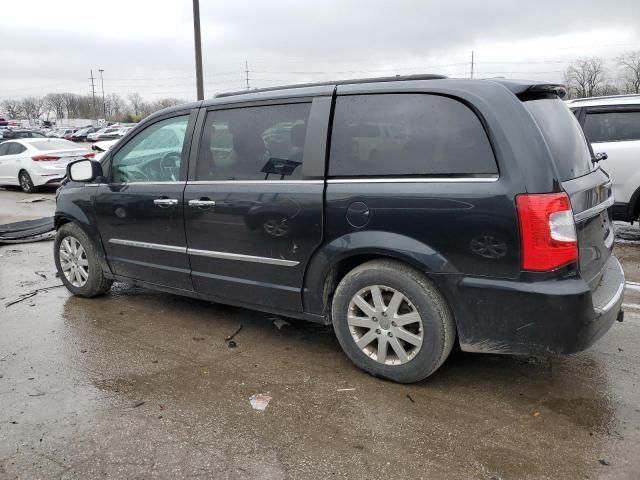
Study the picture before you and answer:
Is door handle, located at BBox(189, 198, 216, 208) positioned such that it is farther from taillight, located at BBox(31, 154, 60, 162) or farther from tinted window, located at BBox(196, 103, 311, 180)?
taillight, located at BBox(31, 154, 60, 162)

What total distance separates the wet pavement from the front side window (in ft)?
4.08

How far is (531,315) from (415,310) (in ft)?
2.07

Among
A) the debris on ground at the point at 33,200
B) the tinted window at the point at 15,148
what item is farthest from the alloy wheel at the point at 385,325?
the tinted window at the point at 15,148

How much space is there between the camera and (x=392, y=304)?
3.20m

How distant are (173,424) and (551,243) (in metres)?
2.21

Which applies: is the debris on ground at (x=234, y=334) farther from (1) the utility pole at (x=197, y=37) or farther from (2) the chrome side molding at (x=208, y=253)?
(1) the utility pole at (x=197, y=37)

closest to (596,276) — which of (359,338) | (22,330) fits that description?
(359,338)

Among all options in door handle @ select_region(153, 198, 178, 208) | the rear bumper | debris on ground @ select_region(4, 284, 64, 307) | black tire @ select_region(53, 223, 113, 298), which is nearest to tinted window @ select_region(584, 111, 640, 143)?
the rear bumper

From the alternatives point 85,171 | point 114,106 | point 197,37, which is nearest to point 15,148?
point 197,37

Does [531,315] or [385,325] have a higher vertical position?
[531,315]

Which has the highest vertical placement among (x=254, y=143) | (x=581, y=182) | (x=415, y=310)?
(x=254, y=143)

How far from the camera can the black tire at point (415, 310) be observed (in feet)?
10.1

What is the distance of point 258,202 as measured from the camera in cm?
363

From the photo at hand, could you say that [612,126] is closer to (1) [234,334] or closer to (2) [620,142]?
(2) [620,142]
